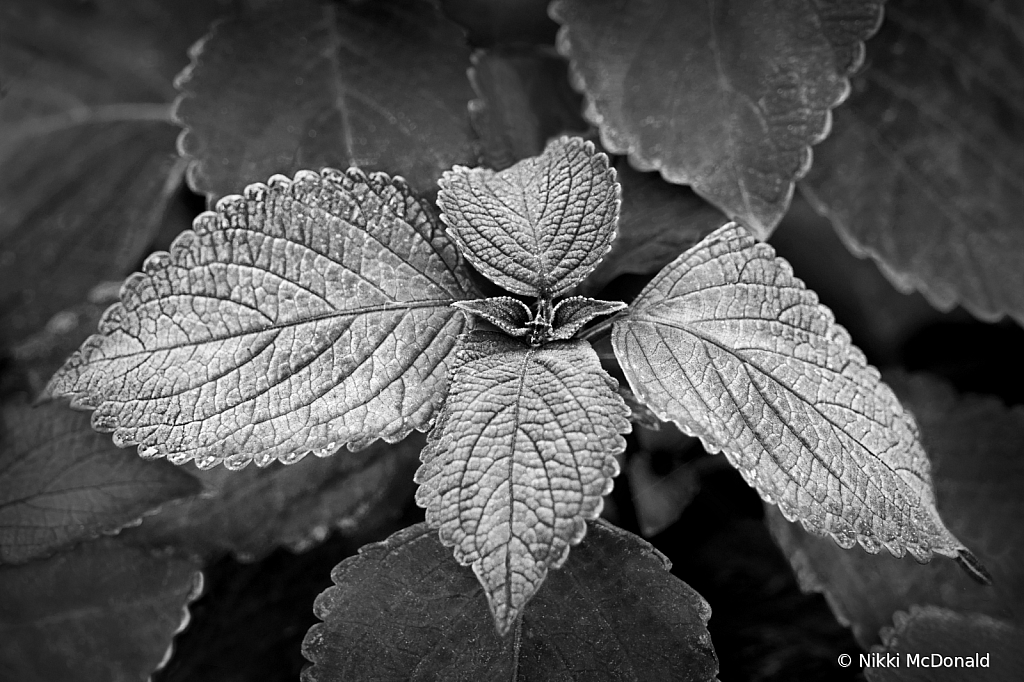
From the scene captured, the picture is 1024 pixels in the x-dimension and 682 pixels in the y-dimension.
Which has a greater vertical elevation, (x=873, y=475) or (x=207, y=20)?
(x=207, y=20)

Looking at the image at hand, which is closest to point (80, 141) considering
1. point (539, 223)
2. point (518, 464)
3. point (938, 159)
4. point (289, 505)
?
point (289, 505)

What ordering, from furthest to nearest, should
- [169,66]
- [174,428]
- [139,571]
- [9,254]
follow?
[169,66], [9,254], [139,571], [174,428]

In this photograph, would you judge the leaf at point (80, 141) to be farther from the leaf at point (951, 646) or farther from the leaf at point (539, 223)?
the leaf at point (951, 646)

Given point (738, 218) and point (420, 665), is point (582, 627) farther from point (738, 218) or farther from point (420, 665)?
point (738, 218)

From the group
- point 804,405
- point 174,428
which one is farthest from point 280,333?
point 804,405

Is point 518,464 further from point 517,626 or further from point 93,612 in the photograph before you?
point 93,612

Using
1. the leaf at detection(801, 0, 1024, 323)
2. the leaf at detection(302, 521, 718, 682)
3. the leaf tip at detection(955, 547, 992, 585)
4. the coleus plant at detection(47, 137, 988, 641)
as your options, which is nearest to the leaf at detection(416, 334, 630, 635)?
the coleus plant at detection(47, 137, 988, 641)

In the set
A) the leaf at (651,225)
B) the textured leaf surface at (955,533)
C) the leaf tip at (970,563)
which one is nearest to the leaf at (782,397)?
the leaf tip at (970,563)
